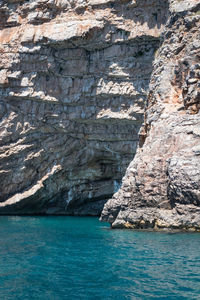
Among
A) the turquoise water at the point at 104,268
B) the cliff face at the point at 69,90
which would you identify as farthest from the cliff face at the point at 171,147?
the cliff face at the point at 69,90

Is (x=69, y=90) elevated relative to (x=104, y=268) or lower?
elevated

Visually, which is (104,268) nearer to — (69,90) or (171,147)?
(171,147)

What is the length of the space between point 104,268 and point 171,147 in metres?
13.2

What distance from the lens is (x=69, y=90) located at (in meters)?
41.8

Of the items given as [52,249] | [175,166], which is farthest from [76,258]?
[175,166]

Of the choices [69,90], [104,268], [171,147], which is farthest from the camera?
[69,90]

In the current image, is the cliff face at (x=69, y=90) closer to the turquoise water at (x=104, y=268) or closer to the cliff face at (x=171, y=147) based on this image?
→ the cliff face at (x=171, y=147)

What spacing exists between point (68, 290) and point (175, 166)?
13673 mm

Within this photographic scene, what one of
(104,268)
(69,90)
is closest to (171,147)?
(104,268)

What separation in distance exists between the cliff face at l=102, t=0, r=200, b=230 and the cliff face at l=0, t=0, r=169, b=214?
Result: 749 cm

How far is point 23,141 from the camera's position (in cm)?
4419

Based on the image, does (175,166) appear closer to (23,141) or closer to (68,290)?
(68,290)

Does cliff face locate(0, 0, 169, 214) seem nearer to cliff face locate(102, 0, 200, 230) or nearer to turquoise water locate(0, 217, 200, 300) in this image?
cliff face locate(102, 0, 200, 230)

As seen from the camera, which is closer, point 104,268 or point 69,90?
point 104,268
